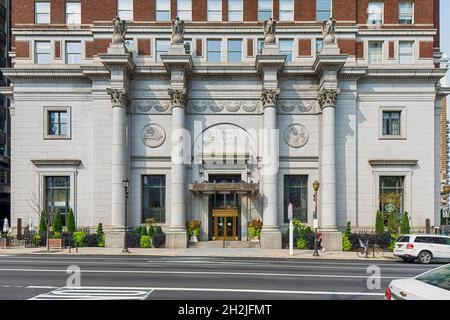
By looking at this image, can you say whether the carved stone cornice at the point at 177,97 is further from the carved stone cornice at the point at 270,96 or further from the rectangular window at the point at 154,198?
the carved stone cornice at the point at 270,96

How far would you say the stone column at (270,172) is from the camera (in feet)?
104

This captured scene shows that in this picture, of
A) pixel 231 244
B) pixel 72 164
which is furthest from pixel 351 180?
pixel 72 164

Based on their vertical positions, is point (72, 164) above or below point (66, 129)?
below

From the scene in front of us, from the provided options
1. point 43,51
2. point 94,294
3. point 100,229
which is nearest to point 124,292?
point 94,294

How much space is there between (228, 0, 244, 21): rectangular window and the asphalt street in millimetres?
22967

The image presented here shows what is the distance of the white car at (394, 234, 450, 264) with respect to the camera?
2331 cm

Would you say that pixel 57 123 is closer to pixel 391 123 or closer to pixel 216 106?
pixel 216 106

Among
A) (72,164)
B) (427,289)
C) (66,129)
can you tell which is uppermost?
(66,129)

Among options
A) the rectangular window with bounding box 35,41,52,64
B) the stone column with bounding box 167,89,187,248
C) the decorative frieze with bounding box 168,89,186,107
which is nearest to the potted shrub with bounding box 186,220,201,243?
the stone column with bounding box 167,89,187,248

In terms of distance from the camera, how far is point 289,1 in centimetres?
3519

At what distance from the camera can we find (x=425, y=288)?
6.45m

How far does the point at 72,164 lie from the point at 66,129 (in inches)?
122
